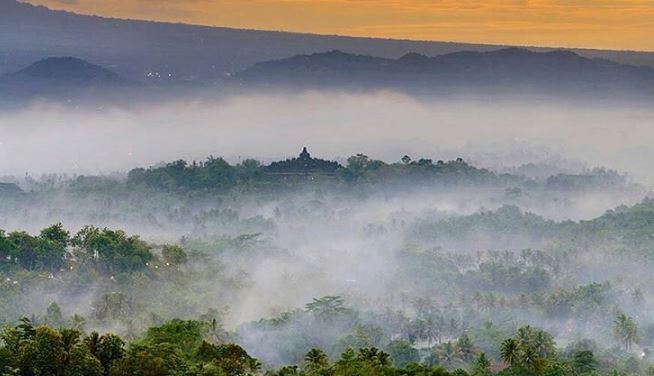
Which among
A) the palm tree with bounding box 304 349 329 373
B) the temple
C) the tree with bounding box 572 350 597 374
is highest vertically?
the palm tree with bounding box 304 349 329 373

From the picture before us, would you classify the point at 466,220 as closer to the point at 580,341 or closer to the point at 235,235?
the point at 235,235

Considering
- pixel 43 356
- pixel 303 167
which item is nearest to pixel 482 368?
pixel 43 356

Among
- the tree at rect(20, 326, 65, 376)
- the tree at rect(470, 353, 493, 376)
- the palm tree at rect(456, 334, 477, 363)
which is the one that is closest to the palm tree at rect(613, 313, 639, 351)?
the palm tree at rect(456, 334, 477, 363)

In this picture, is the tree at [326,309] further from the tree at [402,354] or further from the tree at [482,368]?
the tree at [482,368]

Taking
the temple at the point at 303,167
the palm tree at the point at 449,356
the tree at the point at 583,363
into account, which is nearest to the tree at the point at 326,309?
the palm tree at the point at 449,356

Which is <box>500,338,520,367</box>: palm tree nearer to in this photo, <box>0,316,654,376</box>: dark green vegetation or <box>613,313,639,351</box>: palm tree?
<box>0,316,654,376</box>: dark green vegetation

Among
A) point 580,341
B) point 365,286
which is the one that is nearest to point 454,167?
point 365,286

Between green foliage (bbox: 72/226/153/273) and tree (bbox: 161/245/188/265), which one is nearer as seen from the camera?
green foliage (bbox: 72/226/153/273)
